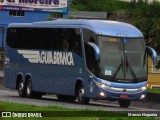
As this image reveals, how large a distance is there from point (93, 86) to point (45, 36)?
15.4ft

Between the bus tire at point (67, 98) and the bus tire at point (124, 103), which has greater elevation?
the bus tire at point (124, 103)

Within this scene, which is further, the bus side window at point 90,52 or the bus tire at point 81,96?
the bus tire at point 81,96

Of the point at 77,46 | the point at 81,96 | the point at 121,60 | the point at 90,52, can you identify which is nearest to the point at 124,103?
the point at 81,96

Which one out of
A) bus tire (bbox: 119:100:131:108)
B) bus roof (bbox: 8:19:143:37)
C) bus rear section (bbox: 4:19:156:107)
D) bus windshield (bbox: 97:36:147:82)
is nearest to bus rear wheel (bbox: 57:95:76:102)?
bus rear section (bbox: 4:19:156:107)

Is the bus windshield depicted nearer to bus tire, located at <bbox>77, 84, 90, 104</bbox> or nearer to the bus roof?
the bus roof

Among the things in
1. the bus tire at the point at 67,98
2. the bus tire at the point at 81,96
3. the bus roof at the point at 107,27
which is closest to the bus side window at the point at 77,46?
the bus roof at the point at 107,27

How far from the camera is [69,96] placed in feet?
98.7

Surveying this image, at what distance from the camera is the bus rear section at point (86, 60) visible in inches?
1061

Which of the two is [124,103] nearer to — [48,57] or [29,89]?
[48,57]

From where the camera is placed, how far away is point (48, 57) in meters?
30.4

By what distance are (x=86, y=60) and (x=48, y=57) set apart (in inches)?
131

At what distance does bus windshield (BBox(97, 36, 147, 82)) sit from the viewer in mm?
26922

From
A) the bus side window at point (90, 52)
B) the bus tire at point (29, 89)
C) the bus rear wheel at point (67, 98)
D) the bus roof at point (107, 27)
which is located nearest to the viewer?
the bus side window at point (90, 52)

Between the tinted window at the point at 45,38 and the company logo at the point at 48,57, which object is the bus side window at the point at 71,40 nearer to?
the tinted window at the point at 45,38
